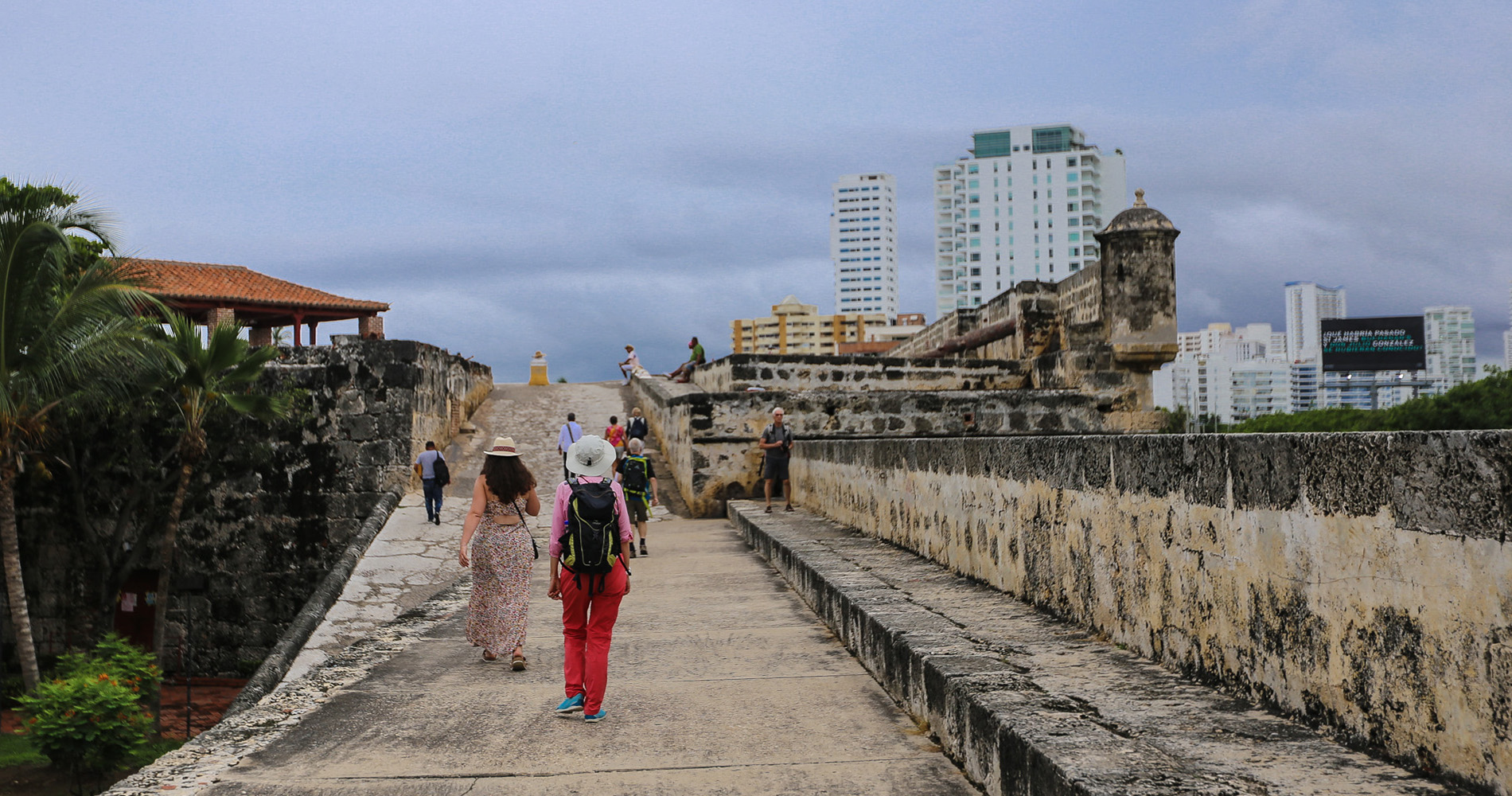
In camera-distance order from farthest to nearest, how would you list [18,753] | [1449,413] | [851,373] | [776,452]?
1. [1449,413]
2. [851,373]
3. [776,452]
4. [18,753]

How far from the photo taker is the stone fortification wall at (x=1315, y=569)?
6.92 feet

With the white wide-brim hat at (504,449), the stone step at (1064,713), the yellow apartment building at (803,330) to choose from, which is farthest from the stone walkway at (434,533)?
the yellow apartment building at (803,330)

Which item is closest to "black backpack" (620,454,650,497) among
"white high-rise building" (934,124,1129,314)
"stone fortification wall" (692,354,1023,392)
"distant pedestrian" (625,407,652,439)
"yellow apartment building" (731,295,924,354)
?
"stone fortification wall" (692,354,1023,392)

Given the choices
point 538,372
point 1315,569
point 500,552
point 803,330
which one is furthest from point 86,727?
point 803,330

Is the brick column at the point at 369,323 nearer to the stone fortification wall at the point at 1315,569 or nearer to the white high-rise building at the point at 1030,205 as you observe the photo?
the stone fortification wall at the point at 1315,569

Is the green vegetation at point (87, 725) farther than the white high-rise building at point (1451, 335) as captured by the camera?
No

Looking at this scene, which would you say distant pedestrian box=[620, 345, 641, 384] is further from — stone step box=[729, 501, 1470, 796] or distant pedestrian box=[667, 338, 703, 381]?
stone step box=[729, 501, 1470, 796]

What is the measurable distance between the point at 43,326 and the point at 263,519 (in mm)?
3556

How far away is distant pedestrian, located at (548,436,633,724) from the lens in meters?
4.51

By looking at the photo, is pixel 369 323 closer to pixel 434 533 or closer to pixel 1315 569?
pixel 434 533

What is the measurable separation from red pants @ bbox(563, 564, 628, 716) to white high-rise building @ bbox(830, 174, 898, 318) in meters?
190

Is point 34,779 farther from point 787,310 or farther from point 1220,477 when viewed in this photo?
point 787,310

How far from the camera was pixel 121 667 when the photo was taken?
10.7 m

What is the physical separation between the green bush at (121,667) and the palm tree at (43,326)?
0.64 metres
